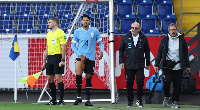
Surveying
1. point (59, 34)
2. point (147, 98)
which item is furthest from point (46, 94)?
point (59, 34)

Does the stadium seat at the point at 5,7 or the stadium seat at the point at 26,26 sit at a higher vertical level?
the stadium seat at the point at 5,7

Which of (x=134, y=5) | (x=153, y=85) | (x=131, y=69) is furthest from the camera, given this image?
(x=134, y=5)

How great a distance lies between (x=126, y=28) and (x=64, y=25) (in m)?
2.71

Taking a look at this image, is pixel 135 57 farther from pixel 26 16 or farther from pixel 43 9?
pixel 43 9

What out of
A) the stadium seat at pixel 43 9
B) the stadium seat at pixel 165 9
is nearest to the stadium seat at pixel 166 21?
the stadium seat at pixel 165 9

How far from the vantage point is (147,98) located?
1381cm

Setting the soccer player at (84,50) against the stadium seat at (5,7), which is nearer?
the soccer player at (84,50)

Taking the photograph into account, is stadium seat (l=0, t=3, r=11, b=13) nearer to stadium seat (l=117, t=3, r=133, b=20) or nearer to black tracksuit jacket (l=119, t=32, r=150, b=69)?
stadium seat (l=117, t=3, r=133, b=20)

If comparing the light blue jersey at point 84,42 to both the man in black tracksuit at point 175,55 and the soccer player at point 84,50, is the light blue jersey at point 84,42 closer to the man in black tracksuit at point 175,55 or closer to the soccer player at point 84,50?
the soccer player at point 84,50

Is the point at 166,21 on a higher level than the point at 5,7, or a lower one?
lower

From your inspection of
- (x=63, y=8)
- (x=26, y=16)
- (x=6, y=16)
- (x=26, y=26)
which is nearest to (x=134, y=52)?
(x=26, y=26)

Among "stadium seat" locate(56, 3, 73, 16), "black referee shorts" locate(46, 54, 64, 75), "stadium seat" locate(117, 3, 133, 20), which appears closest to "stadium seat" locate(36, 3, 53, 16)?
"stadium seat" locate(56, 3, 73, 16)

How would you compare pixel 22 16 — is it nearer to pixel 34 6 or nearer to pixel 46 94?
pixel 34 6

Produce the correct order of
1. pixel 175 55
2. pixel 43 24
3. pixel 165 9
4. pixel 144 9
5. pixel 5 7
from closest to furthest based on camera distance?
pixel 175 55 → pixel 43 24 → pixel 5 7 → pixel 144 9 → pixel 165 9
